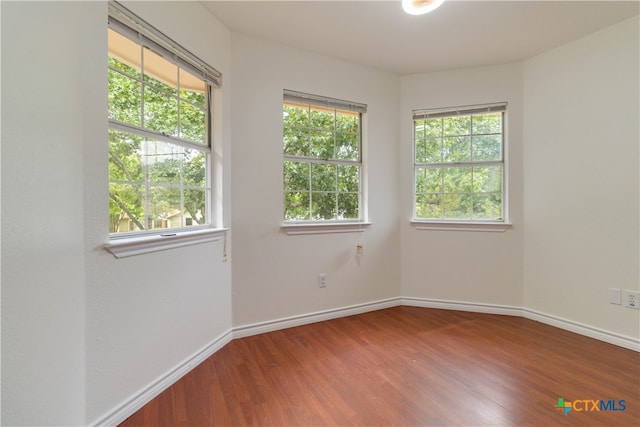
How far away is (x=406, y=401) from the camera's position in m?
1.63

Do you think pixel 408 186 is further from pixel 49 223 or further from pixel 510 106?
pixel 49 223

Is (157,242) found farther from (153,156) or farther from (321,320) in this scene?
(321,320)

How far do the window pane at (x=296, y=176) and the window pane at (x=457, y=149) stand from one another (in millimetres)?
1506

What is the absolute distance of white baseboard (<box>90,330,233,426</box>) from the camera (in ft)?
4.80

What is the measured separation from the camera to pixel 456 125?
3109mm

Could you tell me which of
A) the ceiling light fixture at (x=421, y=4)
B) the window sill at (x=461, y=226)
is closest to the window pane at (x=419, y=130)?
the window sill at (x=461, y=226)

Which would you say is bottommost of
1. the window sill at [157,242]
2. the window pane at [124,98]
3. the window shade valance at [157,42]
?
the window sill at [157,242]

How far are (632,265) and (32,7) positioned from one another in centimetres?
386

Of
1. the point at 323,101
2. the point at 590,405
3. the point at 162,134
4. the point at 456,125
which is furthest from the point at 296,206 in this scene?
the point at 590,405

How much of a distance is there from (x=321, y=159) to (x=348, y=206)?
55 centimetres

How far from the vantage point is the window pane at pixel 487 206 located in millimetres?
3025

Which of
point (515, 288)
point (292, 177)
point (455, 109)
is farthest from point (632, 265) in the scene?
point (292, 177)

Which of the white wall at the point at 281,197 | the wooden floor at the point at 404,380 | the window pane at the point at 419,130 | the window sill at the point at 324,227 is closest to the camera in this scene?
the wooden floor at the point at 404,380

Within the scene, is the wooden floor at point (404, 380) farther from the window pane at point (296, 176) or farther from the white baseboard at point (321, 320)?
the window pane at point (296, 176)
